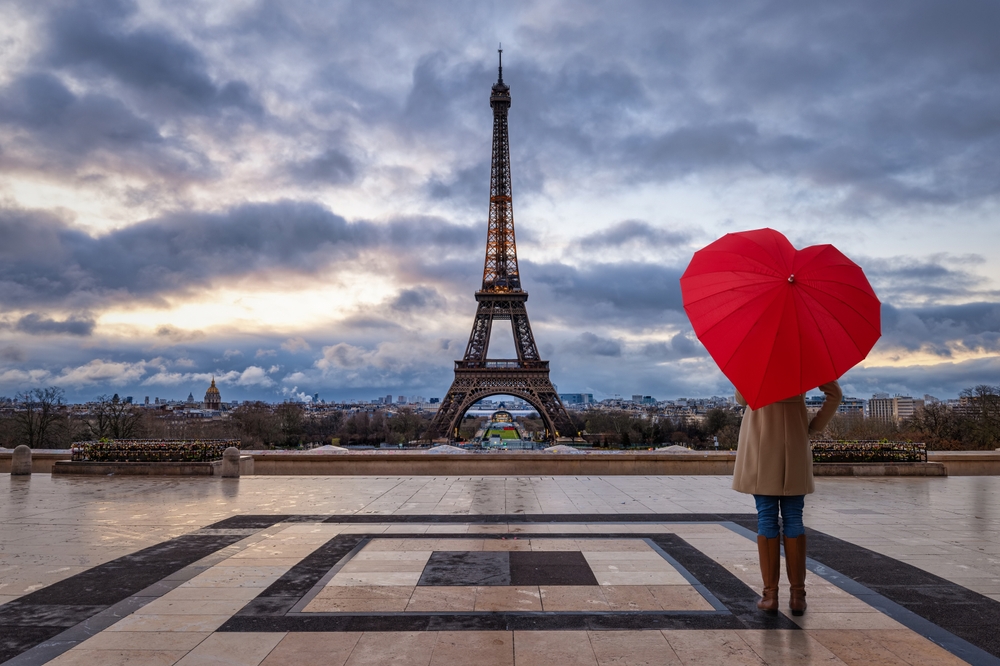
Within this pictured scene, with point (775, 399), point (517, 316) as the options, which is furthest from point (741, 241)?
point (517, 316)

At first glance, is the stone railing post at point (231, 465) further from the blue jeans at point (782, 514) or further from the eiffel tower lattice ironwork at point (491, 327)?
the eiffel tower lattice ironwork at point (491, 327)

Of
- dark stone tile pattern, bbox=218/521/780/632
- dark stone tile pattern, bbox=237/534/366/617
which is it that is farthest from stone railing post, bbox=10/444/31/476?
dark stone tile pattern, bbox=218/521/780/632

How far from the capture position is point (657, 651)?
438 centimetres

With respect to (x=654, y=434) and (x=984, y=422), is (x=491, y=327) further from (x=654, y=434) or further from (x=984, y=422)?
(x=984, y=422)

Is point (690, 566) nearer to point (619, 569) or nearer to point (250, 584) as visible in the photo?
point (619, 569)

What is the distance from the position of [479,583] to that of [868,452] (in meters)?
14.1

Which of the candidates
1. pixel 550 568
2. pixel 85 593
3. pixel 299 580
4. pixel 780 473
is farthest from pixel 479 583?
pixel 85 593

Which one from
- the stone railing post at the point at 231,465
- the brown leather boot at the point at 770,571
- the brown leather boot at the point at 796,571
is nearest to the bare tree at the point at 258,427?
the stone railing post at the point at 231,465

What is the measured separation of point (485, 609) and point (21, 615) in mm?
3591

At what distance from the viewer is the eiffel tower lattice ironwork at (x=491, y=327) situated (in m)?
52.4

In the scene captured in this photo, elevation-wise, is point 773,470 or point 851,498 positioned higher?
point 773,470

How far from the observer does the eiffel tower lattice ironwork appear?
172 feet

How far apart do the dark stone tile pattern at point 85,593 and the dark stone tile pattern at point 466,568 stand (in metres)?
2.55

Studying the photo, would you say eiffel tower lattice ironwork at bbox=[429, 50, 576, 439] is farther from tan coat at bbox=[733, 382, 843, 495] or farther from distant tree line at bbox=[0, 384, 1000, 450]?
tan coat at bbox=[733, 382, 843, 495]
